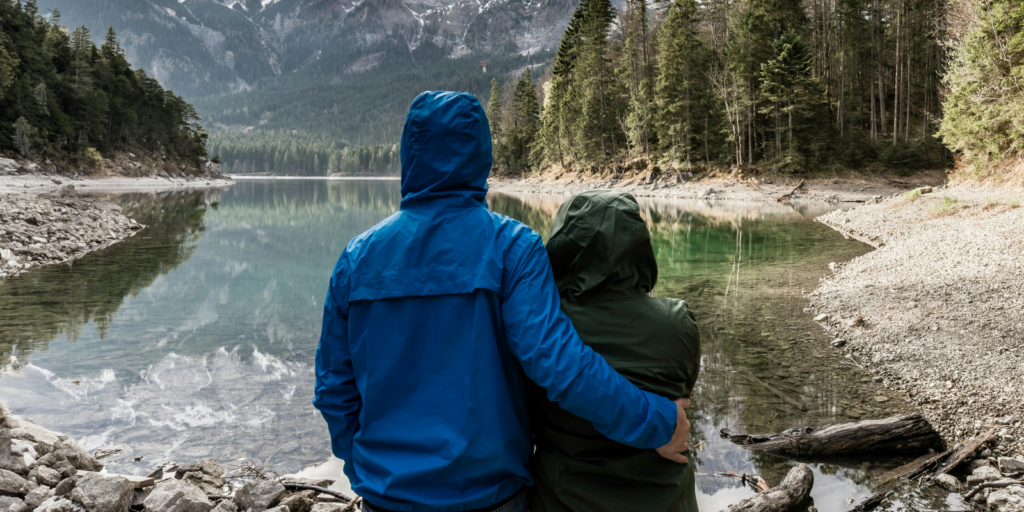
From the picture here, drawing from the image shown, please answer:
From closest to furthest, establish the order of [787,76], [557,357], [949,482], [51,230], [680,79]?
1. [557,357]
2. [949,482]
3. [51,230]
4. [787,76]
5. [680,79]

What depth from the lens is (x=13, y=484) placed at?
3.40m

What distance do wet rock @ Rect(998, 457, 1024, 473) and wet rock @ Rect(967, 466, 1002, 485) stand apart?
0.05m

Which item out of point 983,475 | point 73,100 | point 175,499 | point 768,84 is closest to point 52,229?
point 175,499

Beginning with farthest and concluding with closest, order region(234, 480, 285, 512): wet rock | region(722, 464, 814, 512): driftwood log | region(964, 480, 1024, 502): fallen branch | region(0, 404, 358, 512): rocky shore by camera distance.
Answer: region(964, 480, 1024, 502): fallen branch → region(722, 464, 814, 512): driftwood log → region(234, 480, 285, 512): wet rock → region(0, 404, 358, 512): rocky shore

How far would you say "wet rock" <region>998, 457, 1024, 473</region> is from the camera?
3.98 meters

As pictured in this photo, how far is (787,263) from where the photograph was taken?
44.9ft

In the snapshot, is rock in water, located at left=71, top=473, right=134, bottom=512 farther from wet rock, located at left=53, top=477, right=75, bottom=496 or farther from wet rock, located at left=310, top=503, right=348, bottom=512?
wet rock, located at left=310, top=503, right=348, bottom=512

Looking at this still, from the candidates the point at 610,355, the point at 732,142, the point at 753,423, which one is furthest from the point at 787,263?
the point at 732,142

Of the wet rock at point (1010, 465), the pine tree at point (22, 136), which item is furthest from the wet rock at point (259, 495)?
the pine tree at point (22, 136)

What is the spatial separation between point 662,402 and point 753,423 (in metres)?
4.28

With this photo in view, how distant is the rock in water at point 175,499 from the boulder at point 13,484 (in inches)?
29.3

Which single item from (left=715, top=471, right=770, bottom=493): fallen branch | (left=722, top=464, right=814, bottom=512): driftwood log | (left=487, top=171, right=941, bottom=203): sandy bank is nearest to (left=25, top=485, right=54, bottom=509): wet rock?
(left=722, top=464, right=814, bottom=512): driftwood log

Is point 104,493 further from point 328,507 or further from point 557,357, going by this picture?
point 557,357

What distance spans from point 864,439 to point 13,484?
606 centimetres
